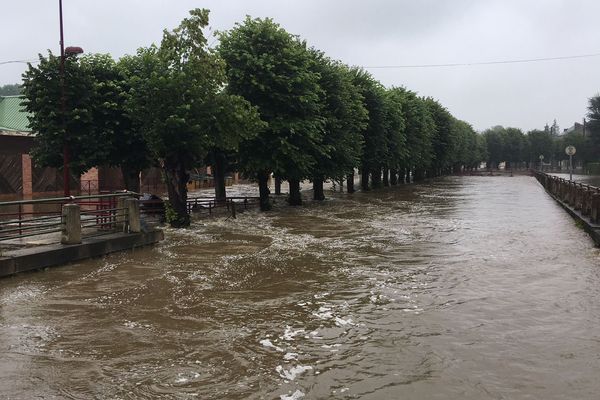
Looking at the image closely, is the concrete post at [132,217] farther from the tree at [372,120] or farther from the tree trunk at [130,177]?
the tree at [372,120]

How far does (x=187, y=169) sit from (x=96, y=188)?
2159cm

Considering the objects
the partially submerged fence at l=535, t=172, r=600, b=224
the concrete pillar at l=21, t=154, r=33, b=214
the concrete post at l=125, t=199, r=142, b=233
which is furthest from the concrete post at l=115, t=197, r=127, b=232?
the concrete pillar at l=21, t=154, r=33, b=214

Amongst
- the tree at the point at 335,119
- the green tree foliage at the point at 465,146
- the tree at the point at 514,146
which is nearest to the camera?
the tree at the point at 335,119

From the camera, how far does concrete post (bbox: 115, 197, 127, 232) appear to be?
15188 millimetres

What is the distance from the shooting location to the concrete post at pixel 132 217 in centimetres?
1520

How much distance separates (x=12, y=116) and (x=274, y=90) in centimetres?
2427

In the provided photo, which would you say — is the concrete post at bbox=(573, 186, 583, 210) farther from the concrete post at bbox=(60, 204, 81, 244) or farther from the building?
the building

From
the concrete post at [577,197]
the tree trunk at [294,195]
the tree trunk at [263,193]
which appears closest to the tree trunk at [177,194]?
the tree trunk at [263,193]

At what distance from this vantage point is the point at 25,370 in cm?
604

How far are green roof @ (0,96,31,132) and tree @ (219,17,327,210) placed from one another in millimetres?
19266

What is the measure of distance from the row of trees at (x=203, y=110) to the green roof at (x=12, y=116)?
15.8 m

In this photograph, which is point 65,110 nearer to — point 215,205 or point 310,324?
point 215,205

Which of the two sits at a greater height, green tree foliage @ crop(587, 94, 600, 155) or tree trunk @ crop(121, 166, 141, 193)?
green tree foliage @ crop(587, 94, 600, 155)

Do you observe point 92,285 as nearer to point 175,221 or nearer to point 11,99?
point 175,221
